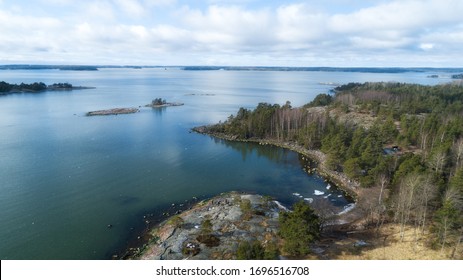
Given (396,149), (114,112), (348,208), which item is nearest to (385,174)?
(348,208)

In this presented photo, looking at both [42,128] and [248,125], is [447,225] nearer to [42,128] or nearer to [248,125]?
[248,125]

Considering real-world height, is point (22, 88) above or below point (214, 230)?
above

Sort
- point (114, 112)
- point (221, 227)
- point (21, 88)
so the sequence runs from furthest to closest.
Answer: point (21, 88), point (114, 112), point (221, 227)

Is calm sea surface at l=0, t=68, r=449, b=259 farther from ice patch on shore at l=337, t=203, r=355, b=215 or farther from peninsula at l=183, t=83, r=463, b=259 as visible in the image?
peninsula at l=183, t=83, r=463, b=259

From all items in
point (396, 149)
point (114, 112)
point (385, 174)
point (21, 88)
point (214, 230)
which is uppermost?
point (21, 88)

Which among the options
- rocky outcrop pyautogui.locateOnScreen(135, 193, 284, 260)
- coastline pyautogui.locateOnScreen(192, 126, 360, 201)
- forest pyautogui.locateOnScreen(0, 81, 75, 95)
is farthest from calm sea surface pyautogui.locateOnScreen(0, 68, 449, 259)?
forest pyautogui.locateOnScreen(0, 81, 75, 95)

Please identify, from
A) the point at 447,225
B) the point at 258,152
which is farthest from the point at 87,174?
the point at 447,225

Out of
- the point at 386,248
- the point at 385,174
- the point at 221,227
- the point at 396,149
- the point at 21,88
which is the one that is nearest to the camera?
the point at 386,248

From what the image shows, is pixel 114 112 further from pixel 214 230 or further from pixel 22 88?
pixel 22 88

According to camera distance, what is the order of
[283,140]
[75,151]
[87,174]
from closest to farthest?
[87,174]
[75,151]
[283,140]
